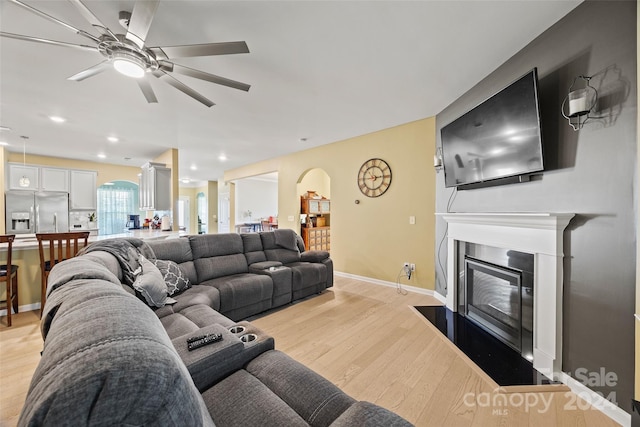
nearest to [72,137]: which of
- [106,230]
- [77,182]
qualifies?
[77,182]

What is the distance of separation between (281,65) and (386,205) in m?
2.65

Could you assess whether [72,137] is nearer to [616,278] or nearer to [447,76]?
[447,76]

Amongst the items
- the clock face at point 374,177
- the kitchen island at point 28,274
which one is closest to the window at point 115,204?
the kitchen island at point 28,274

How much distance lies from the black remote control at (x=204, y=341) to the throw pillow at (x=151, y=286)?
3.43ft

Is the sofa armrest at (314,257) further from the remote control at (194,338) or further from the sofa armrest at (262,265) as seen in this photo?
the remote control at (194,338)

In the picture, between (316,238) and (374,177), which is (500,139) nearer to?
(374,177)

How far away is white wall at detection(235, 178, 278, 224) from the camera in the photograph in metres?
8.26

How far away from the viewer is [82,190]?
5.99 metres

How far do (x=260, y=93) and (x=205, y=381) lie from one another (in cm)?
275

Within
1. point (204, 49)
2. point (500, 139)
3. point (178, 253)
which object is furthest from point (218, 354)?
point (500, 139)

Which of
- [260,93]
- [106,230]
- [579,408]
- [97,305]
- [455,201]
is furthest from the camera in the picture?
[106,230]

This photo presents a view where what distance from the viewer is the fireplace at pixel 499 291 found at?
6.85ft

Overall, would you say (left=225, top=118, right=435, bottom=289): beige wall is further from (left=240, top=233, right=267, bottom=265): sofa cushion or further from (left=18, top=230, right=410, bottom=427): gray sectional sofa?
(left=18, top=230, right=410, bottom=427): gray sectional sofa

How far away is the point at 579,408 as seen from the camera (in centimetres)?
162
